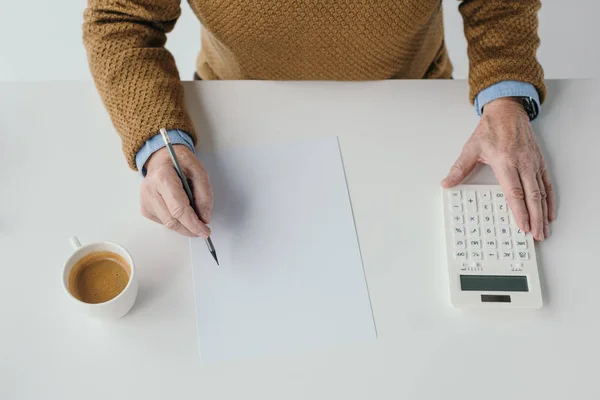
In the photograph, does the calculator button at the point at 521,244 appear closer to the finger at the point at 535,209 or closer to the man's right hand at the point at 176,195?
the finger at the point at 535,209

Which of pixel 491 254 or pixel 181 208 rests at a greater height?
pixel 181 208

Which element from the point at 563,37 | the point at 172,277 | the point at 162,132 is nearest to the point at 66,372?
the point at 172,277

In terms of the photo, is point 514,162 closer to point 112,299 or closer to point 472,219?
point 472,219

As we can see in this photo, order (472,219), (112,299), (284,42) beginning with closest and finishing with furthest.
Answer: (112,299), (472,219), (284,42)

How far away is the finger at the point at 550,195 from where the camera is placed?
2.44 feet

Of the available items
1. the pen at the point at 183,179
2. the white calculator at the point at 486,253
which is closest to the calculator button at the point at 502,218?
the white calculator at the point at 486,253

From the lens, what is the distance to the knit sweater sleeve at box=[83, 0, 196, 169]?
749 mm

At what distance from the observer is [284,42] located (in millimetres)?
836

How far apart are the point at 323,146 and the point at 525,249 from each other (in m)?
0.30

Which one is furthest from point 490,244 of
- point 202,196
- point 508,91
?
point 202,196

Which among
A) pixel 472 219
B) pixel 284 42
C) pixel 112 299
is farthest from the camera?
pixel 284 42

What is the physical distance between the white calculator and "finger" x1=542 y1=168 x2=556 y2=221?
51 millimetres

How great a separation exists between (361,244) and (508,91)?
310 millimetres

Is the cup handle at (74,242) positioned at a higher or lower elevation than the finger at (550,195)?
higher
